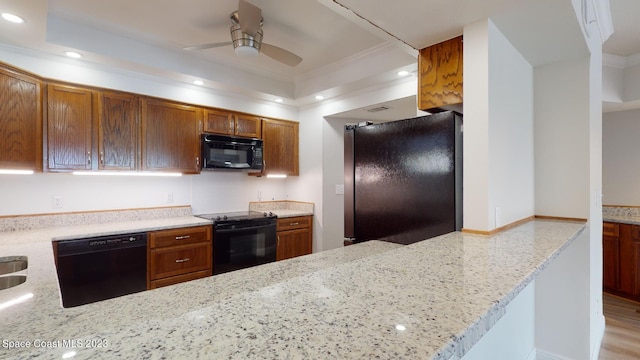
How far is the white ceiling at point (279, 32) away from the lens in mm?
1569

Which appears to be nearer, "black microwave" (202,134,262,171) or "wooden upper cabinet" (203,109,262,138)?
"black microwave" (202,134,262,171)

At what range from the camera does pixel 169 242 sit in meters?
2.94

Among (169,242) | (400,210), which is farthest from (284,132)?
(400,210)

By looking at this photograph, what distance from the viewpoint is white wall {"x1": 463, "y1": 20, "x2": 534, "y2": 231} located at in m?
1.61

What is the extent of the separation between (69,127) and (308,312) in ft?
10.1

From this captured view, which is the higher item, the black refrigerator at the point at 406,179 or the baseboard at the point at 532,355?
the black refrigerator at the point at 406,179

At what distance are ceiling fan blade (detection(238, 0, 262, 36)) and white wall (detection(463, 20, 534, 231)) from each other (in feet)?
4.67

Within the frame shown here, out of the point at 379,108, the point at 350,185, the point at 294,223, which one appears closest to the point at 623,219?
the point at 379,108

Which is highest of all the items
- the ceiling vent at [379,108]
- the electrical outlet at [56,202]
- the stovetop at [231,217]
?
the ceiling vent at [379,108]

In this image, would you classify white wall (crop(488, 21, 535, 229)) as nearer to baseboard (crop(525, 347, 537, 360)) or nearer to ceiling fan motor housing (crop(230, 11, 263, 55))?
baseboard (crop(525, 347, 537, 360))

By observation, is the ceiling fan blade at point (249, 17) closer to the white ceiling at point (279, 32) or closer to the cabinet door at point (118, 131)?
the white ceiling at point (279, 32)

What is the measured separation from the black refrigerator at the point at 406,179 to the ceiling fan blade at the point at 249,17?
1.07 meters

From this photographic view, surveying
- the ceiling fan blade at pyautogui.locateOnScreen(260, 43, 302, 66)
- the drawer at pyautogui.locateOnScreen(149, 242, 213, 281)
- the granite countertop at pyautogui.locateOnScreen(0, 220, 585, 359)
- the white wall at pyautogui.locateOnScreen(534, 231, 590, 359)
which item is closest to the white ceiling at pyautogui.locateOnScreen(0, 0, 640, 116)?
the ceiling fan blade at pyautogui.locateOnScreen(260, 43, 302, 66)

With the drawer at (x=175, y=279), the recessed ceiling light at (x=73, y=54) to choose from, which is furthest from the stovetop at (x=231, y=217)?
the recessed ceiling light at (x=73, y=54)
